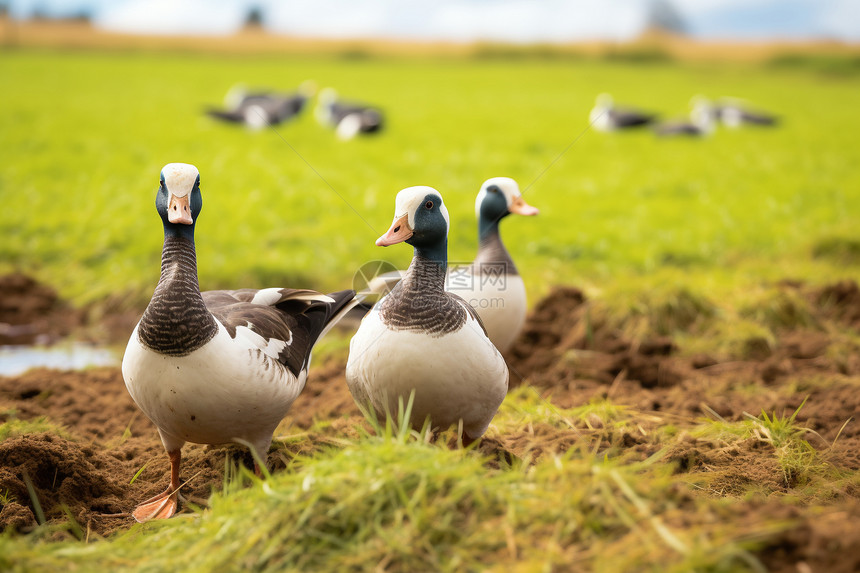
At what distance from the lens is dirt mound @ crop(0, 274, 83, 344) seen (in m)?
7.45

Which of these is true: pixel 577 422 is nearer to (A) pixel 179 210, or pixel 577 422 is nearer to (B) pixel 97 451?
(A) pixel 179 210

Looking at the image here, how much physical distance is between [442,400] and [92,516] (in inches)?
77.2

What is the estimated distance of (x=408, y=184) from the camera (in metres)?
12.6

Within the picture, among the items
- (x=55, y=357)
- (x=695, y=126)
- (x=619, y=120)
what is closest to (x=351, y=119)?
(x=619, y=120)

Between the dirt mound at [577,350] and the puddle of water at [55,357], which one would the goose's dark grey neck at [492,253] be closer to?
the dirt mound at [577,350]

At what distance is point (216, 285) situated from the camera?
8.26 metres

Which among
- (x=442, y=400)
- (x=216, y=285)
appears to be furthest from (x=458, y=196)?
(x=442, y=400)

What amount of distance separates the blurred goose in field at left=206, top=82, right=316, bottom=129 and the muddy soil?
11.0m

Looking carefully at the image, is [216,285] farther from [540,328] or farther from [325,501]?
[325,501]

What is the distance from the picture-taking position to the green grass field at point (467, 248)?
9.70ft

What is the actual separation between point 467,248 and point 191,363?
6179 mm

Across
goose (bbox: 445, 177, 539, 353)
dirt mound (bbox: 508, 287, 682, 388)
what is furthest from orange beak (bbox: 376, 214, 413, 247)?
dirt mound (bbox: 508, 287, 682, 388)

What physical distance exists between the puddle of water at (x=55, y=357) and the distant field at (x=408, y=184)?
0.99m

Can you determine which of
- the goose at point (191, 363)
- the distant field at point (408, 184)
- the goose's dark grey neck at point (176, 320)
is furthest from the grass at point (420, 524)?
the distant field at point (408, 184)
